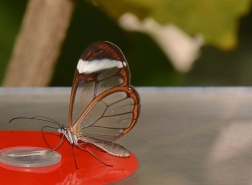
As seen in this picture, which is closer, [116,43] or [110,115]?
[110,115]

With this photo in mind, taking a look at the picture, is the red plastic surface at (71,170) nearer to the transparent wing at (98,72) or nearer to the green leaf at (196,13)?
the transparent wing at (98,72)

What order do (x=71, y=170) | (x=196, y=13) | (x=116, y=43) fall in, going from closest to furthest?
(x=71, y=170)
(x=196, y=13)
(x=116, y=43)

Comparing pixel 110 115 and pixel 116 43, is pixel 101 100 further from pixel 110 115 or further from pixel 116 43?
pixel 116 43

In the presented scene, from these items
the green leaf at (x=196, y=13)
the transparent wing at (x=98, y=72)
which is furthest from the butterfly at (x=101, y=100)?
the green leaf at (x=196, y=13)

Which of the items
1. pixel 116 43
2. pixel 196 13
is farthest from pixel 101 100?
pixel 116 43

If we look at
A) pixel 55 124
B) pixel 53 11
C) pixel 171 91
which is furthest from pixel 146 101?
pixel 53 11

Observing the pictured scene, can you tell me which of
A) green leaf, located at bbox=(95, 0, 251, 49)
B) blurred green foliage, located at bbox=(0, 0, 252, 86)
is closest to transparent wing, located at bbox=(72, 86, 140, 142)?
green leaf, located at bbox=(95, 0, 251, 49)

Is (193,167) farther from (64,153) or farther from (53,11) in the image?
(53,11)
